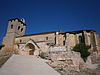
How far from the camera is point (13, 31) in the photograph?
127ft

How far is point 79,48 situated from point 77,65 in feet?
39.7

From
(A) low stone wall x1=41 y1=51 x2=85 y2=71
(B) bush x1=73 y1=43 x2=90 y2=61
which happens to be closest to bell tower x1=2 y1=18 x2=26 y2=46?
(B) bush x1=73 y1=43 x2=90 y2=61

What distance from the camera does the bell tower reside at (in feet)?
124

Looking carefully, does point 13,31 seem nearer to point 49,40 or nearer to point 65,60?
point 49,40

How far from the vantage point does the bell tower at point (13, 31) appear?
37772 mm

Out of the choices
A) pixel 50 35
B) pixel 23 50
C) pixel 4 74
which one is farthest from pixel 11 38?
pixel 4 74

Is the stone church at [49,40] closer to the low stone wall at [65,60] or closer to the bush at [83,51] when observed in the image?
the bush at [83,51]

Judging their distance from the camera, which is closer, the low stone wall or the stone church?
the low stone wall

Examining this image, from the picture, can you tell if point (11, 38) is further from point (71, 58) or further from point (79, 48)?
point (71, 58)

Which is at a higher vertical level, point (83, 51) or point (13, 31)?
point (13, 31)

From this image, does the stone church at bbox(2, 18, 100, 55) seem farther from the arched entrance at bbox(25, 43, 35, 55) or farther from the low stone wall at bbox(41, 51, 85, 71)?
the low stone wall at bbox(41, 51, 85, 71)

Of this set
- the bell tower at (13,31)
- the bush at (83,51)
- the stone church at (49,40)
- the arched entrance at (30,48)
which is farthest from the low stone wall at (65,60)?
the bell tower at (13,31)

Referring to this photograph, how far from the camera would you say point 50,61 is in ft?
44.3

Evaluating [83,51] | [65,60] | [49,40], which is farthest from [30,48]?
[65,60]
